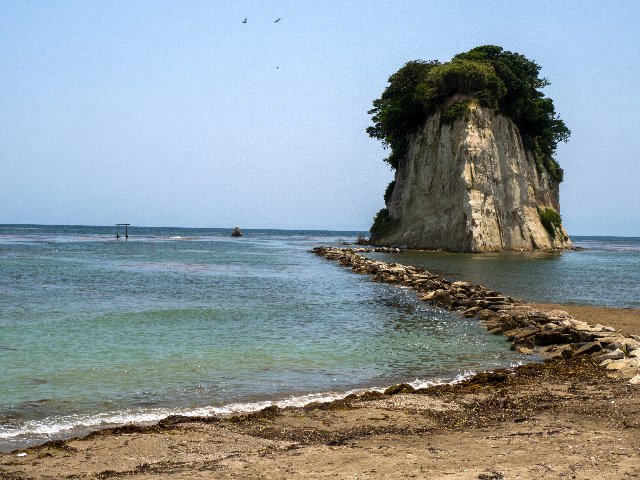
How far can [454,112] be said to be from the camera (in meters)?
58.8

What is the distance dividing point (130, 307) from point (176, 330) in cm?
532

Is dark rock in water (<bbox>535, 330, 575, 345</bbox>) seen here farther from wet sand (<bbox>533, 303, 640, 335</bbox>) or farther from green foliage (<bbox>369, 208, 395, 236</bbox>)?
green foliage (<bbox>369, 208, 395, 236</bbox>)

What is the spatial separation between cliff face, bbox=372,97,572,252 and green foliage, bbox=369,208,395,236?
4.45 metres

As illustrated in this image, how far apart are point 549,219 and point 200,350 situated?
55688 millimetres

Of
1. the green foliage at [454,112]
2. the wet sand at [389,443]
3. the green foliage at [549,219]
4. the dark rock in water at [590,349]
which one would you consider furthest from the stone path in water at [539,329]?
the green foliage at [549,219]

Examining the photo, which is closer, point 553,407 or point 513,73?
point 553,407

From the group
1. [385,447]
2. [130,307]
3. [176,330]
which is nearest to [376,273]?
[130,307]

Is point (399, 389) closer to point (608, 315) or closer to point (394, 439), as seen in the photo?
point (394, 439)

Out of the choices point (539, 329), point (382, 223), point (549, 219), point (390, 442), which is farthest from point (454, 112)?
point (390, 442)

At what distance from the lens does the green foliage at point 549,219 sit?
6419 cm

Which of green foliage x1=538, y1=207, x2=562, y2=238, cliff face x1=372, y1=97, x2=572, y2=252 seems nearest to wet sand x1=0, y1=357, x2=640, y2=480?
cliff face x1=372, y1=97, x2=572, y2=252

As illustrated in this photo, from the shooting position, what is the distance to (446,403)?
33.7ft

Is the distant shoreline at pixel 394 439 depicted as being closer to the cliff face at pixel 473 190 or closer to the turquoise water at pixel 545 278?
the turquoise water at pixel 545 278

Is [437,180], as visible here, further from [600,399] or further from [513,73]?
[600,399]
